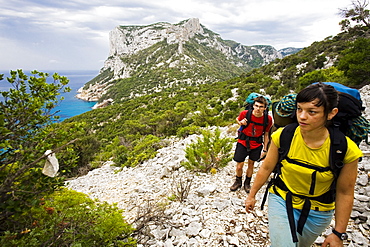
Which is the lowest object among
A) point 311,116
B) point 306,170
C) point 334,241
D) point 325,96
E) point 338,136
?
point 334,241

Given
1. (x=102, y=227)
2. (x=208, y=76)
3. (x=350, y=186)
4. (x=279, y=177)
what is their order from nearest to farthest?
(x=350, y=186) → (x=279, y=177) → (x=102, y=227) → (x=208, y=76)

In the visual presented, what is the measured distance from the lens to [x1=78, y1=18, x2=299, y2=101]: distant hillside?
244ft

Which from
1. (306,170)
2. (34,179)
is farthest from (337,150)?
(34,179)

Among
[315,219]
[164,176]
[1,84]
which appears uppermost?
[1,84]

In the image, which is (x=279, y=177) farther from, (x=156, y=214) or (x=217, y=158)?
(x=217, y=158)

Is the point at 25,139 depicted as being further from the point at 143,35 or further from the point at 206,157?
the point at 143,35

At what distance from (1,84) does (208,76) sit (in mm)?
70214

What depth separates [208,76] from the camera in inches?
2736

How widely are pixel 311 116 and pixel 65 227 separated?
2390mm

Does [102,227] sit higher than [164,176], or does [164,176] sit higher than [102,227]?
[102,227]

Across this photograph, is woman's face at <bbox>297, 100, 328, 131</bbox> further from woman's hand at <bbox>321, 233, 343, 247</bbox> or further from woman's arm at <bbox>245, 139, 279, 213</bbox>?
woman's hand at <bbox>321, 233, 343, 247</bbox>

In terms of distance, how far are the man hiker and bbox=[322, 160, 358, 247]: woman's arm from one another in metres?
1.70

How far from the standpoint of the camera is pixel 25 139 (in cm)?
185

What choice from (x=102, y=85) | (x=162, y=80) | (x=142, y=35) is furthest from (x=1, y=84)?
(x=142, y=35)
